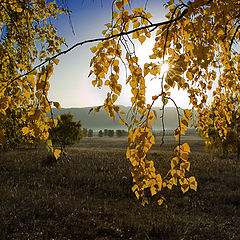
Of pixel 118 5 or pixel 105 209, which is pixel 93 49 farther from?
pixel 105 209

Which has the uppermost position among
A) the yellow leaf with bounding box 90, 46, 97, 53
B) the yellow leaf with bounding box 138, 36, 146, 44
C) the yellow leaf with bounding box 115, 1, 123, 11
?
the yellow leaf with bounding box 115, 1, 123, 11

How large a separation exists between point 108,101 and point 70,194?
7118mm

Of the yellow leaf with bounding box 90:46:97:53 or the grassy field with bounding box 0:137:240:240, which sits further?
the grassy field with bounding box 0:137:240:240

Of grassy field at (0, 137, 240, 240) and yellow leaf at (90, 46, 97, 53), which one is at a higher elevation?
yellow leaf at (90, 46, 97, 53)

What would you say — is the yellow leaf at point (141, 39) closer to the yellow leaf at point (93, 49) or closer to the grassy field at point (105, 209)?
the yellow leaf at point (93, 49)

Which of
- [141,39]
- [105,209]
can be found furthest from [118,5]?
[105,209]

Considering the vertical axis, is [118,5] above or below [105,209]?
above

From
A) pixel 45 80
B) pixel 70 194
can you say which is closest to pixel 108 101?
pixel 45 80

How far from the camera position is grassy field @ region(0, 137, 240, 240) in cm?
493

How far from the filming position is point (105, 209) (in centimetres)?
630

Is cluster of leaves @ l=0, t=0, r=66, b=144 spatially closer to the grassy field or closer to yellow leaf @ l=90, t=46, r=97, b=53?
yellow leaf @ l=90, t=46, r=97, b=53

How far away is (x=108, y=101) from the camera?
5.28 ft

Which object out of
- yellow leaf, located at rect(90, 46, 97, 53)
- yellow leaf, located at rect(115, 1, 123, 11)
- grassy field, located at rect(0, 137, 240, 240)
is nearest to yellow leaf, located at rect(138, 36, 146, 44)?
yellow leaf, located at rect(115, 1, 123, 11)

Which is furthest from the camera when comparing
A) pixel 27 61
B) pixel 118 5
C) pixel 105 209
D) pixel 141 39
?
pixel 105 209
